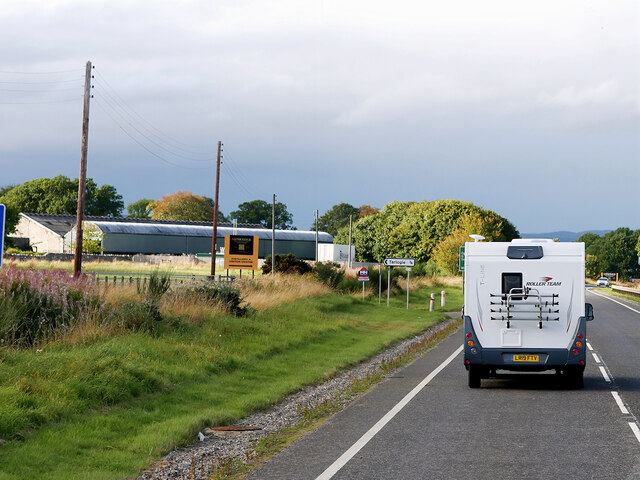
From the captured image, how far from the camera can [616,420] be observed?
11477 mm

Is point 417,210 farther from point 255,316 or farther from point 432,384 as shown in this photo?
point 432,384

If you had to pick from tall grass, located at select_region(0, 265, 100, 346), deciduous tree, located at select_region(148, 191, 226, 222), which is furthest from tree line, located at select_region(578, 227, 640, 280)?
tall grass, located at select_region(0, 265, 100, 346)

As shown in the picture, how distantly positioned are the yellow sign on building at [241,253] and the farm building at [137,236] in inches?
1959

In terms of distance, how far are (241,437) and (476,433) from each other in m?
2.99

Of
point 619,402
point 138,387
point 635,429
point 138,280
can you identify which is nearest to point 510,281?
point 619,402

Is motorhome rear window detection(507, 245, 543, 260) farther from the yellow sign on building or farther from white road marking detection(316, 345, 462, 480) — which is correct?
the yellow sign on building

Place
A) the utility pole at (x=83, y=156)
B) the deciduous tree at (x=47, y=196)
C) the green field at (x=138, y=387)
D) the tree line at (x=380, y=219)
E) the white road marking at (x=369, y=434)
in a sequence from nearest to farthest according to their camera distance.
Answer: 1. the white road marking at (x=369, y=434)
2. the green field at (x=138, y=387)
3. the utility pole at (x=83, y=156)
4. the tree line at (x=380, y=219)
5. the deciduous tree at (x=47, y=196)

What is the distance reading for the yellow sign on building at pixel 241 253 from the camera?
5009cm

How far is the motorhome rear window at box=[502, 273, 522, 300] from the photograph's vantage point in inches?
583

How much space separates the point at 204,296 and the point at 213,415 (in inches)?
442

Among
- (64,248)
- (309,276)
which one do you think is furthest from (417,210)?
(309,276)

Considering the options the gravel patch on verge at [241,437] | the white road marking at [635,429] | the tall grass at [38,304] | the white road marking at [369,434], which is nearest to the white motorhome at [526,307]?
the white road marking at [369,434]

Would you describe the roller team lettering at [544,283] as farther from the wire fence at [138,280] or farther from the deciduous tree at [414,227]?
the deciduous tree at [414,227]

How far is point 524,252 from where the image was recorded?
1483 cm
